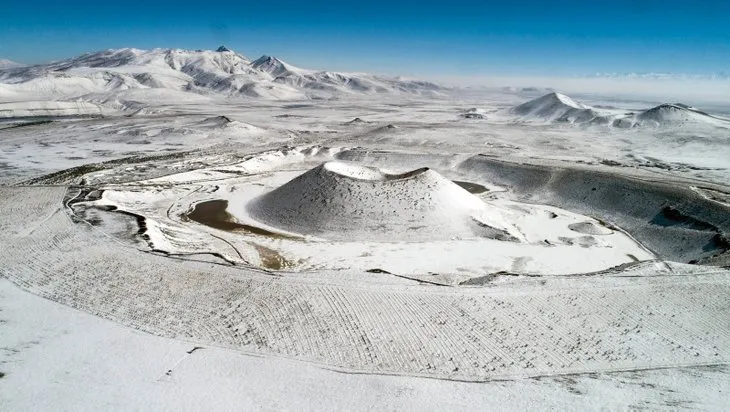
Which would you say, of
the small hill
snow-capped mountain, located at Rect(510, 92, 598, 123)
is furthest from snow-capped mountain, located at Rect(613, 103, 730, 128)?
the small hill

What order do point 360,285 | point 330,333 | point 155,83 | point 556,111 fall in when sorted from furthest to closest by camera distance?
1. point 155,83
2. point 556,111
3. point 360,285
4. point 330,333

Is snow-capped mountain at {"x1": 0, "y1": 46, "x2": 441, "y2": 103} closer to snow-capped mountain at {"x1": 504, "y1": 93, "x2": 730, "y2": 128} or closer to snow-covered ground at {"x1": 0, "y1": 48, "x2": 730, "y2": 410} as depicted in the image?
snow-capped mountain at {"x1": 504, "y1": 93, "x2": 730, "y2": 128}

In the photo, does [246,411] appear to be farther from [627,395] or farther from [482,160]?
[482,160]

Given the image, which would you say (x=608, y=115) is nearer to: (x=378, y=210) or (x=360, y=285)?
(x=378, y=210)

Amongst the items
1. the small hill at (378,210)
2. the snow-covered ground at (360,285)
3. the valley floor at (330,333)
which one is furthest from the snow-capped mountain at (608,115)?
the small hill at (378,210)

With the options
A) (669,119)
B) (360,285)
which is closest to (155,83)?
(669,119)

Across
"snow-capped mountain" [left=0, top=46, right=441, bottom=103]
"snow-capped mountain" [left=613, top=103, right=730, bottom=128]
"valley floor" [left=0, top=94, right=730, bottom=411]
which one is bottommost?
"valley floor" [left=0, top=94, right=730, bottom=411]

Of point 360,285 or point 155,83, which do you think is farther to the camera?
point 155,83

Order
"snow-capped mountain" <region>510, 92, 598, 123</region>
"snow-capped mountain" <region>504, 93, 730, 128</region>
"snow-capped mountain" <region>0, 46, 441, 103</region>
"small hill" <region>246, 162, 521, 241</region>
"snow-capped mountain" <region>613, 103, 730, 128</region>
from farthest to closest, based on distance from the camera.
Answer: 1. "snow-capped mountain" <region>0, 46, 441, 103</region>
2. "snow-capped mountain" <region>510, 92, 598, 123</region>
3. "snow-capped mountain" <region>504, 93, 730, 128</region>
4. "snow-capped mountain" <region>613, 103, 730, 128</region>
5. "small hill" <region>246, 162, 521, 241</region>

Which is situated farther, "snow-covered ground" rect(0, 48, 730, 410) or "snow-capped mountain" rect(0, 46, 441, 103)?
"snow-capped mountain" rect(0, 46, 441, 103)
